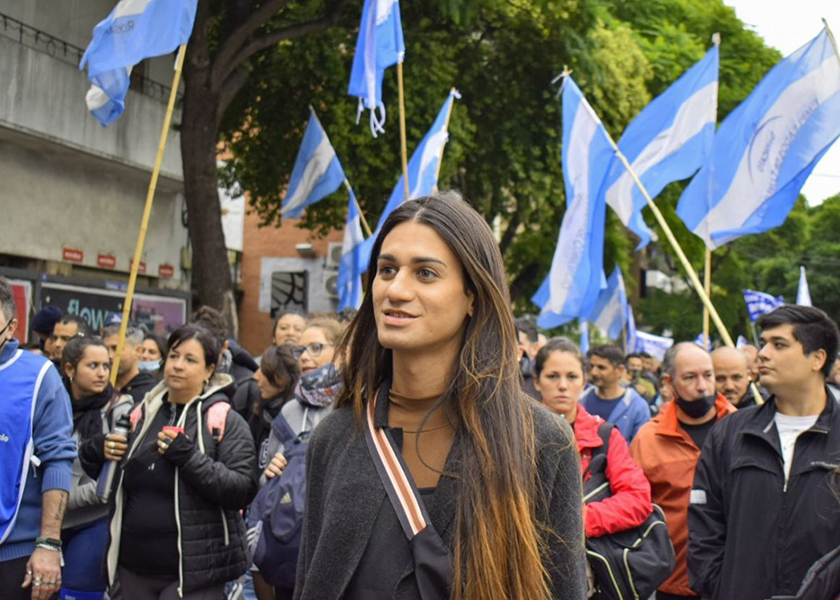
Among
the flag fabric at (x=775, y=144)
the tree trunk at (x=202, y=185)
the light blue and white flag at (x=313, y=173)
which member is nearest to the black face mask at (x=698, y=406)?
the flag fabric at (x=775, y=144)

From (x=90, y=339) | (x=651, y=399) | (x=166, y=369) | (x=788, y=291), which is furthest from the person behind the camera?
(x=788, y=291)

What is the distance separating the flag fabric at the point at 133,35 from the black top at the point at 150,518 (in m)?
4.50

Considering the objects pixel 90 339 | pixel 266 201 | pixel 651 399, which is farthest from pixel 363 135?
pixel 90 339

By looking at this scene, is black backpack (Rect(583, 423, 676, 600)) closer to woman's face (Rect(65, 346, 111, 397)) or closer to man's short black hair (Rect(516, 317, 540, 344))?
woman's face (Rect(65, 346, 111, 397))

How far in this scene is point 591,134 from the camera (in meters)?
11.2

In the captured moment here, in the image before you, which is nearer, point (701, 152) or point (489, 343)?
point (489, 343)

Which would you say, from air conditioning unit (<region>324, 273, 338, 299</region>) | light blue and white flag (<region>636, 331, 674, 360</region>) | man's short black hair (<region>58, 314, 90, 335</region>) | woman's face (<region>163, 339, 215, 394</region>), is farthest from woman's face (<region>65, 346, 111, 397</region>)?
air conditioning unit (<region>324, 273, 338, 299</region>)

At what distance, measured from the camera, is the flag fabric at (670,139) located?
10.1 m

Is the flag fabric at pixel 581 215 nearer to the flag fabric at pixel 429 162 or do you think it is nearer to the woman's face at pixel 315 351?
the flag fabric at pixel 429 162

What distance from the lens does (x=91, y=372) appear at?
636 cm

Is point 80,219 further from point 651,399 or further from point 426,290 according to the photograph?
point 426,290

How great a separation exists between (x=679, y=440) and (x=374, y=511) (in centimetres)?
398

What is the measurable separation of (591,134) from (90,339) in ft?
20.9

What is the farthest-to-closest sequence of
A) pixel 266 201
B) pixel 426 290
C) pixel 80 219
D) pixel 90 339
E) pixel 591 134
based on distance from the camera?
1. pixel 266 201
2. pixel 80 219
3. pixel 591 134
4. pixel 90 339
5. pixel 426 290
